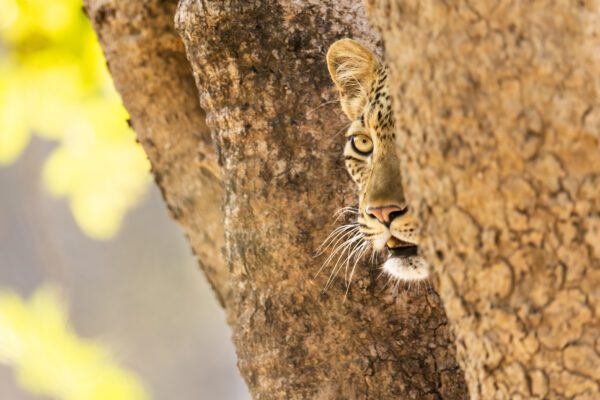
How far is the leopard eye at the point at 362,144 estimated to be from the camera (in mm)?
2912

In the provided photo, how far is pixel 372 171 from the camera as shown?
2764mm

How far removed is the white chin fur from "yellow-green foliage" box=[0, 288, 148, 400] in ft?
7.40

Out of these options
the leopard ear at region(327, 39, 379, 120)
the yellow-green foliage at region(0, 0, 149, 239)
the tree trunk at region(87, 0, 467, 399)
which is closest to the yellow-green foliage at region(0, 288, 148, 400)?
the yellow-green foliage at region(0, 0, 149, 239)

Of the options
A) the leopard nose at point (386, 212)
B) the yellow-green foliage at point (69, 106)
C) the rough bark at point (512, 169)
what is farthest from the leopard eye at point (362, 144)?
the yellow-green foliage at point (69, 106)

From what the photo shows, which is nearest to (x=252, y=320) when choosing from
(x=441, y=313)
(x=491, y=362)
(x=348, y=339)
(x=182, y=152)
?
(x=348, y=339)

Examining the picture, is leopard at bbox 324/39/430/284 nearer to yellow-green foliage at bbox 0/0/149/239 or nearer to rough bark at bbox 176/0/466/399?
rough bark at bbox 176/0/466/399

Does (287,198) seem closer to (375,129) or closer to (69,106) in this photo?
(375,129)

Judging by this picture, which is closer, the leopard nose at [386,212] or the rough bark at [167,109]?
the leopard nose at [386,212]

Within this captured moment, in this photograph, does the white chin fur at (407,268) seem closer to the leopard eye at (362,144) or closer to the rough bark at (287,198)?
the rough bark at (287,198)

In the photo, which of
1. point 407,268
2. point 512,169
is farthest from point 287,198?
point 512,169

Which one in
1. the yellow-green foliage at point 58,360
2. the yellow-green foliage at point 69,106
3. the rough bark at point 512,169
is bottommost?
the yellow-green foliage at point 58,360

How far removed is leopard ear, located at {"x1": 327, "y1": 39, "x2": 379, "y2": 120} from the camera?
114 inches

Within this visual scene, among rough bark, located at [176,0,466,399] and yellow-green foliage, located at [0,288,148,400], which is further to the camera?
yellow-green foliage, located at [0,288,148,400]

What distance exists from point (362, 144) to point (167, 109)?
2.99 ft
